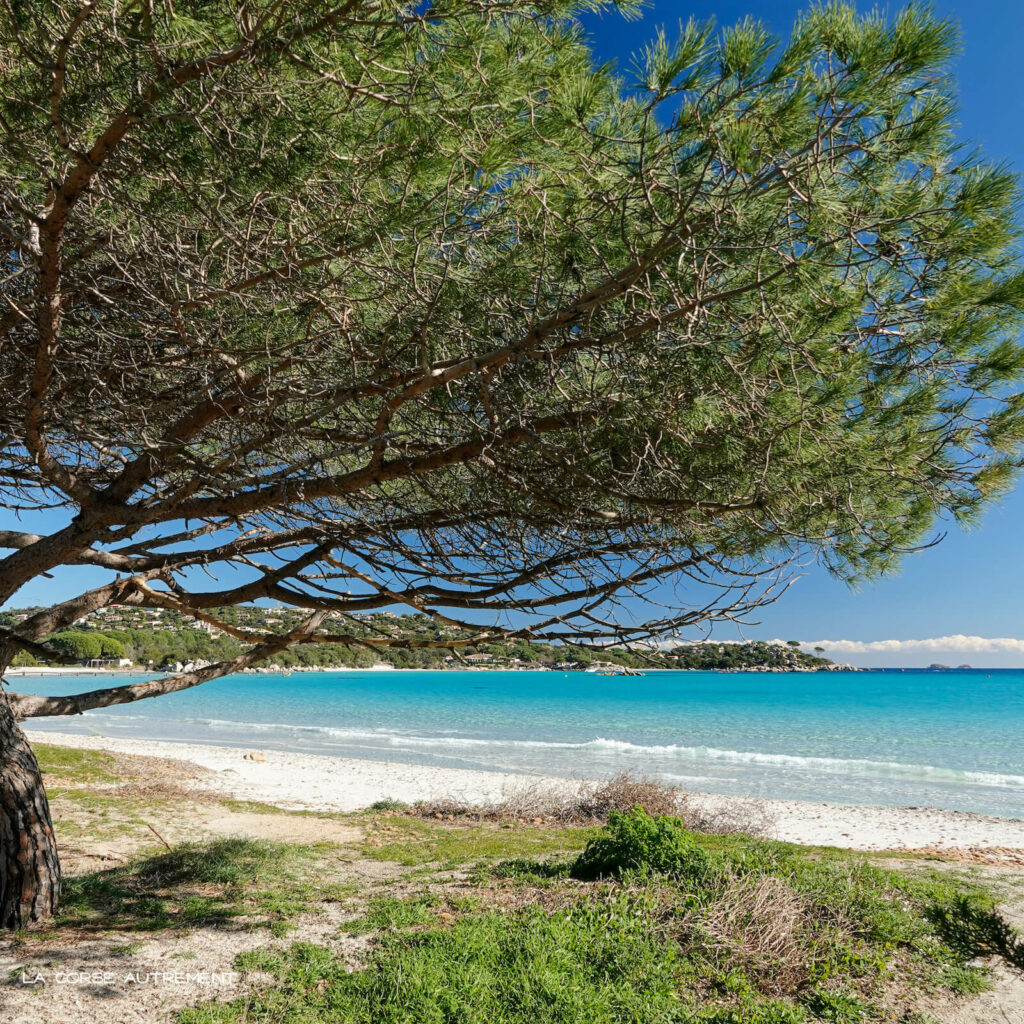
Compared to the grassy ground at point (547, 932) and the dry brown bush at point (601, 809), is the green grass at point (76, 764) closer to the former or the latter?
the dry brown bush at point (601, 809)

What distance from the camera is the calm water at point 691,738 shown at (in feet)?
70.0

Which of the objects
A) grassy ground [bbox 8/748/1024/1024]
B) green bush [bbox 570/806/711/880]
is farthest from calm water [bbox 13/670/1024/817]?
grassy ground [bbox 8/748/1024/1024]

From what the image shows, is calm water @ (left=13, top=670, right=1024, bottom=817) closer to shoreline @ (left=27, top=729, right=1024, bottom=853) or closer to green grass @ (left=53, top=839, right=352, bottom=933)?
shoreline @ (left=27, top=729, right=1024, bottom=853)

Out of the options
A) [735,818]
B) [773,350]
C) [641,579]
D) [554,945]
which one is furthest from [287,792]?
[773,350]

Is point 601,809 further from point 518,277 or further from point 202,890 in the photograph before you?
point 518,277

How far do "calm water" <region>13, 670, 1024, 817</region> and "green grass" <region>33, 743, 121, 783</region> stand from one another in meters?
9.83

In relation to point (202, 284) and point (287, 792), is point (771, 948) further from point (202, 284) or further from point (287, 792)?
point (287, 792)

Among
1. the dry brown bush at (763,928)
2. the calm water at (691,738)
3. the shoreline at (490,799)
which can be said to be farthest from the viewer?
the calm water at (691,738)

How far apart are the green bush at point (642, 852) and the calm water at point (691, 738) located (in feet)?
45.0

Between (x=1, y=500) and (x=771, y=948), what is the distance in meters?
5.74

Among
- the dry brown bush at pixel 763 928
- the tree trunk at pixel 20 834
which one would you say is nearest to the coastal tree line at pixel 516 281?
the tree trunk at pixel 20 834

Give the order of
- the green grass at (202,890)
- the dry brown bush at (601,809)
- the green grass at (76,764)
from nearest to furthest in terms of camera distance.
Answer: the green grass at (202,890), the dry brown bush at (601,809), the green grass at (76,764)

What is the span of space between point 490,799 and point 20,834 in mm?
11711

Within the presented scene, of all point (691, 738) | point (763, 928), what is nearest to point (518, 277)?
point (763, 928)
